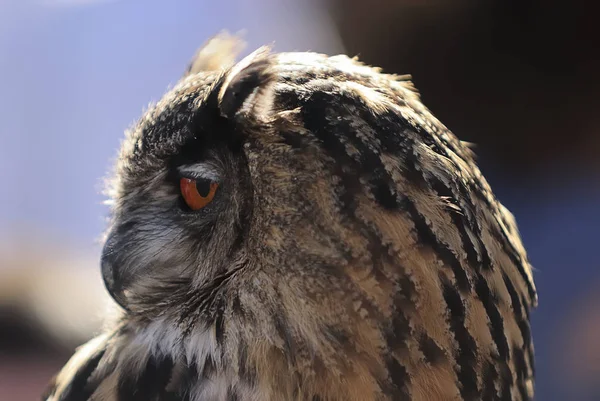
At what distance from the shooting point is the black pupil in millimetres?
672

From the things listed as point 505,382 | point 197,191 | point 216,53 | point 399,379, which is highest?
point 216,53

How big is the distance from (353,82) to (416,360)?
35 cm

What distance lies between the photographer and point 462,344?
583mm

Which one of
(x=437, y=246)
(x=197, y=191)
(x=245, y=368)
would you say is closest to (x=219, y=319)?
(x=245, y=368)

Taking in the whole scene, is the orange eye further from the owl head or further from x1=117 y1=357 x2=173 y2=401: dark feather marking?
x1=117 y1=357 x2=173 y2=401: dark feather marking

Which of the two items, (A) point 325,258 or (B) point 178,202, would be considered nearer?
(A) point 325,258

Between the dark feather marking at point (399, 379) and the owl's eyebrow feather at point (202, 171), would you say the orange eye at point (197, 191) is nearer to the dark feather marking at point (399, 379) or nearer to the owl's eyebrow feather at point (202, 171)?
the owl's eyebrow feather at point (202, 171)

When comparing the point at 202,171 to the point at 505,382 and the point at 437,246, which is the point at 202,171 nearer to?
the point at 437,246

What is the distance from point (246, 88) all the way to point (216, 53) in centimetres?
35

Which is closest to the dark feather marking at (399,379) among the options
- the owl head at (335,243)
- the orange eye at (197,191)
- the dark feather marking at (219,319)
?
the owl head at (335,243)

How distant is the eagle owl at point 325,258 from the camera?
22.1 inches

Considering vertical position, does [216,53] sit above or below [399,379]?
above

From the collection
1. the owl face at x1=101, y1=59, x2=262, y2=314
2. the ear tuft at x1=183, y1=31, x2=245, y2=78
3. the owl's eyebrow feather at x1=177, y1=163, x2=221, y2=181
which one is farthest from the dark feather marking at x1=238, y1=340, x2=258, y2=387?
the ear tuft at x1=183, y1=31, x2=245, y2=78

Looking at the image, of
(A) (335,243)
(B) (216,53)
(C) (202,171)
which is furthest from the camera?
(B) (216,53)
